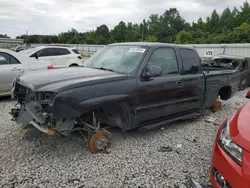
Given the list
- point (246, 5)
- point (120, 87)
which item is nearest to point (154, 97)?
point (120, 87)

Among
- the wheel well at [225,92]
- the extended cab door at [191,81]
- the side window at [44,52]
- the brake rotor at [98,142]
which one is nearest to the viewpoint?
the brake rotor at [98,142]

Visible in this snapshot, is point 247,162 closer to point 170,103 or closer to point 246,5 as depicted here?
point 170,103

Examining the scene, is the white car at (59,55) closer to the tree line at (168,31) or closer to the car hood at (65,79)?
the car hood at (65,79)

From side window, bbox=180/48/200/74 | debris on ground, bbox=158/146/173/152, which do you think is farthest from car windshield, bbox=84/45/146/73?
debris on ground, bbox=158/146/173/152

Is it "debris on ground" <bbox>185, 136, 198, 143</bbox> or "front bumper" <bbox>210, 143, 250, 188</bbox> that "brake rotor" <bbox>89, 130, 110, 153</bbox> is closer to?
"debris on ground" <bbox>185, 136, 198, 143</bbox>

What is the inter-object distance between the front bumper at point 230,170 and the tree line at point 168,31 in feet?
162

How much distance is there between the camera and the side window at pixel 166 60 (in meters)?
4.32

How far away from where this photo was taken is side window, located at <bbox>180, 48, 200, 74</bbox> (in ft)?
15.9

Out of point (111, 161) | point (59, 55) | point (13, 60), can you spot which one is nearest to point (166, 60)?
point (111, 161)

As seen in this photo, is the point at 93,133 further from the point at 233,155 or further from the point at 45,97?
the point at 233,155

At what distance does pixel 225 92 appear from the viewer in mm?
6277

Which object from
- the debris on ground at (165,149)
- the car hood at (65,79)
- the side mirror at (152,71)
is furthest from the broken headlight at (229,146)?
the car hood at (65,79)

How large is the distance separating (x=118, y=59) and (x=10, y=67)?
13.1ft

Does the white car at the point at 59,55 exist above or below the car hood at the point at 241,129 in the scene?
above
